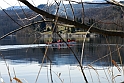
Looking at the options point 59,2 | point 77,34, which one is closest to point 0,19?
point 77,34

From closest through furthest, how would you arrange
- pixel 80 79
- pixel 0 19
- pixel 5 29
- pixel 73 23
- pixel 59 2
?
pixel 73 23, pixel 59 2, pixel 80 79, pixel 5 29, pixel 0 19

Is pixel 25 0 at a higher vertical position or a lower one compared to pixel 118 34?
higher

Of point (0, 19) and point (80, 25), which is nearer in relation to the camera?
point (80, 25)

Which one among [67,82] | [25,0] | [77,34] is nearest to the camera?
[25,0]

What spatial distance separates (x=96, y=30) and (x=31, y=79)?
13.6 meters

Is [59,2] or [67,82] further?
[67,82]

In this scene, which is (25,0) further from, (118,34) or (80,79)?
(80,79)

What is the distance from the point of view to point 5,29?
287 ft

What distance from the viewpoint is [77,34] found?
241 ft

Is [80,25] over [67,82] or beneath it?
over

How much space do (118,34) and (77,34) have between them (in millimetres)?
72106

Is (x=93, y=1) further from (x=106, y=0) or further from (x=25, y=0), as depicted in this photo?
(x=25, y=0)

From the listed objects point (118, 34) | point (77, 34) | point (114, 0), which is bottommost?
point (77, 34)

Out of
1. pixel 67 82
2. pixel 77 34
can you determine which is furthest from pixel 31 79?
pixel 77 34
